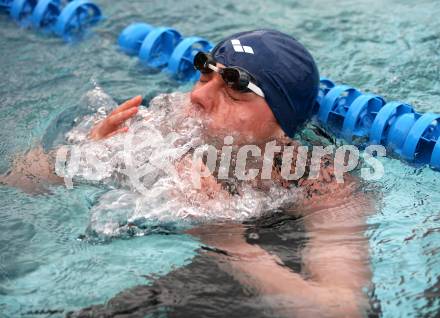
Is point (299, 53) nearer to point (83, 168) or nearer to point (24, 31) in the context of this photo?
point (83, 168)

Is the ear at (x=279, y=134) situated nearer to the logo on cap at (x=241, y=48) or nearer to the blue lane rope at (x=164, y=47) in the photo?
the logo on cap at (x=241, y=48)

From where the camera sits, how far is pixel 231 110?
3355 millimetres

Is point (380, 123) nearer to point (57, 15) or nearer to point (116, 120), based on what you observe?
point (116, 120)

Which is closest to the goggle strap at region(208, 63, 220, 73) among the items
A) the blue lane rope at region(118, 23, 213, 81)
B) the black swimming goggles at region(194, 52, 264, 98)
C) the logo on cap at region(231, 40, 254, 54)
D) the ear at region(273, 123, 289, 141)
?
the black swimming goggles at region(194, 52, 264, 98)

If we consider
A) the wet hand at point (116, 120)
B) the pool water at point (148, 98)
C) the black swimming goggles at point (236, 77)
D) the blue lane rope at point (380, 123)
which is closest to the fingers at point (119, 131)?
the wet hand at point (116, 120)

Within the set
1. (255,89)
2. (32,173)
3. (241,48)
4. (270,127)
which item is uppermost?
(241,48)

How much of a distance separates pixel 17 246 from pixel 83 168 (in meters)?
0.79

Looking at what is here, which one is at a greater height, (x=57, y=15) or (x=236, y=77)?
(x=236, y=77)

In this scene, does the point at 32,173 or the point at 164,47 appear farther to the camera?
the point at 164,47

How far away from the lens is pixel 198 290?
2699 mm

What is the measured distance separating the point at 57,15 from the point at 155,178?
3517 millimetres

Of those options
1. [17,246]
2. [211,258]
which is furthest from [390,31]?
[17,246]

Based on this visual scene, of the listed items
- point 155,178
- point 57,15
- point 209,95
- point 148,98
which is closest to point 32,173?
point 155,178

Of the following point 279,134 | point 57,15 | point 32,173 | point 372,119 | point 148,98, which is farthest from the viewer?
point 57,15
